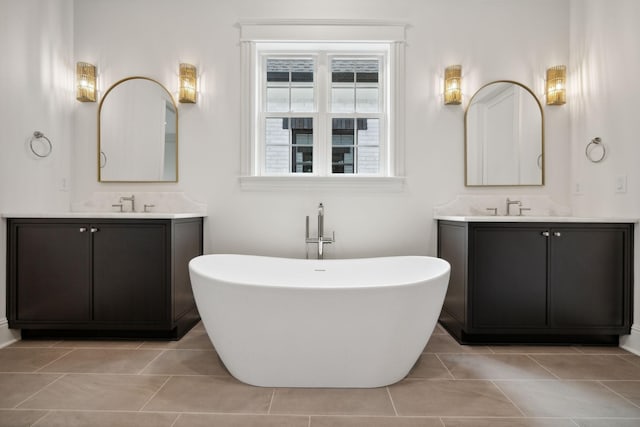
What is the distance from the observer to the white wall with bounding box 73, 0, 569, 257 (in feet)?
9.86

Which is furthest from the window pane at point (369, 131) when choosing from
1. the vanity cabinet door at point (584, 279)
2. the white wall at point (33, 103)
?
the white wall at point (33, 103)

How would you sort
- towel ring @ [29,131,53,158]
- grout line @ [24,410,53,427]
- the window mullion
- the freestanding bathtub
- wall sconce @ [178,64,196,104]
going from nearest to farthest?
grout line @ [24,410,53,427] < the freestanding bathtub < towel ring @ [29,131,53,158] < wall sconce @ [178,64,196,104] < the window mullion

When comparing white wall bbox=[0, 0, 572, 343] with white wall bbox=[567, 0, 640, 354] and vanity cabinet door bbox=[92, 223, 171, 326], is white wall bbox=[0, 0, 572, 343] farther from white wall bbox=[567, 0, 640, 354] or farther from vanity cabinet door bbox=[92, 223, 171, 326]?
vanity cabinet door bbox=[92, 223, 171, 326]

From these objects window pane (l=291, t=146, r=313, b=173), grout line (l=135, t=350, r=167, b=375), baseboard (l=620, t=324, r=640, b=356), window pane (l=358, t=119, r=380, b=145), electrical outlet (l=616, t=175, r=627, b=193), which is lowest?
grout line (l=135, t=350, r=167, b=375)

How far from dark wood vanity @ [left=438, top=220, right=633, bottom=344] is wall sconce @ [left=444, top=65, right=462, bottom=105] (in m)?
1.08

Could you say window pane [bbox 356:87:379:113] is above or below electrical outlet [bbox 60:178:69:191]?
above

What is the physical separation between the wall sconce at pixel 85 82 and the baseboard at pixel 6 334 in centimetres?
169

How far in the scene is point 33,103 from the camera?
2.63 m

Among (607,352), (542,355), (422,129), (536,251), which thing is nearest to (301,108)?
(422,129)

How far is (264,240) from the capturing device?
303 centimetres

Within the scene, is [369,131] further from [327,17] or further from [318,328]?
[318,328]

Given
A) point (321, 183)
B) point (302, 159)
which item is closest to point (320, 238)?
point (321, 183)

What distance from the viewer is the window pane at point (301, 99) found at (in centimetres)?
316

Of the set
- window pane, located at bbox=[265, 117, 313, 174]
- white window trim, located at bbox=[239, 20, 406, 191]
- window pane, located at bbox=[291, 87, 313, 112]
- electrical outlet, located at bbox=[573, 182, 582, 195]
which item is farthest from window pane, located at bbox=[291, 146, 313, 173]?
electrical outlet, located at bbox=[573, 182, 582, 195]
